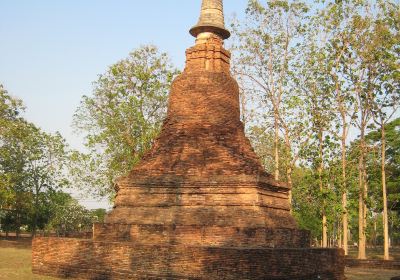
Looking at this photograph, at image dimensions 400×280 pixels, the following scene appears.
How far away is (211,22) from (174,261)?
8454 millimetres

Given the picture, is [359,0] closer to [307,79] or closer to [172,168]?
[307,79]

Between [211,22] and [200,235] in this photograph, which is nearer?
[200,235]

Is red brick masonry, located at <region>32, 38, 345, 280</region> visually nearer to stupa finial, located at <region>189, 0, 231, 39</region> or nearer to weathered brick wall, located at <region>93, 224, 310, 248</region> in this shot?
weathered brick wall, located at <region>93, 224, 310, 248</region>

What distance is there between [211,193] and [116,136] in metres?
15.8

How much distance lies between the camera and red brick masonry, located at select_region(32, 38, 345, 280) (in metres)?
10.3

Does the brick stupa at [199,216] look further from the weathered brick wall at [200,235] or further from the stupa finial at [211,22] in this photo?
the stupa finial at [211,22]

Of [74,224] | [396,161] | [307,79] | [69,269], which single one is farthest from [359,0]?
[74,224]

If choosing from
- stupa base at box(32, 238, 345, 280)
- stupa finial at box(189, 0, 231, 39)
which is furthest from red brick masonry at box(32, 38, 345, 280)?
stupa finial at box(189, 0, 231, 39)

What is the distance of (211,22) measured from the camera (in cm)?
1552

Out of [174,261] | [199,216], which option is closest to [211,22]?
[199,216]

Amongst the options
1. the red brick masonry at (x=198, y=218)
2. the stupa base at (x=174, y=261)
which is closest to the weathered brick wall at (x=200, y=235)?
the red brick masonry at (x=198, y=218)

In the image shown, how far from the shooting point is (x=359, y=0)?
Result: 23.4 metres

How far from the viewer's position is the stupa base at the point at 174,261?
10.0 m

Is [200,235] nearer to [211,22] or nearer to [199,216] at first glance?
[199,216]
